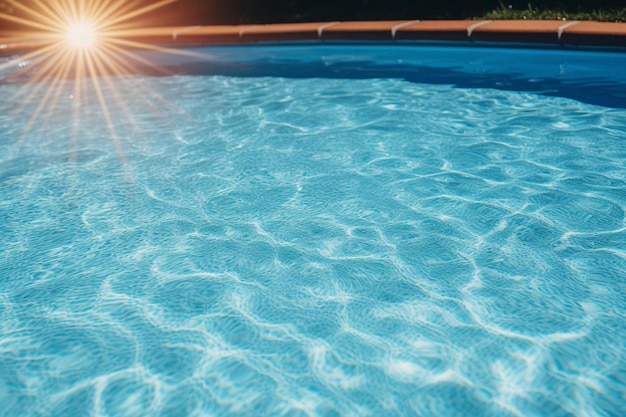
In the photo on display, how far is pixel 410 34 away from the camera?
774 centimetres

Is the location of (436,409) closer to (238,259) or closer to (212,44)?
(238,259)

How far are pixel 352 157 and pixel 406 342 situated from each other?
2388 millimetres

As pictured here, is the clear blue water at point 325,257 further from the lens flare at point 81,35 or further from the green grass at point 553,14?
the lens flare at point 81,35

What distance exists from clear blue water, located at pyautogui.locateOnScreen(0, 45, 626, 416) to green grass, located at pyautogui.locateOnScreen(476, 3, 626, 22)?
1.32m

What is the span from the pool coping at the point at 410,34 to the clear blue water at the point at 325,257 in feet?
1.85

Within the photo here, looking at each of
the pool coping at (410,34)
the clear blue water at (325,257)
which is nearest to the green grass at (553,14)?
the pool coping at (410,34)

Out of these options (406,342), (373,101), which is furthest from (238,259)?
(373,101)

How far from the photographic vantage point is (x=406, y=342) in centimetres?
276

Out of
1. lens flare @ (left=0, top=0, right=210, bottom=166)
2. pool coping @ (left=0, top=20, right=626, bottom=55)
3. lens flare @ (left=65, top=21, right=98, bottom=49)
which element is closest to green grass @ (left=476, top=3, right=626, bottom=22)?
pool coping @ (left=0, top=20, right=626, bottom=55)

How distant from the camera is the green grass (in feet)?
24.1

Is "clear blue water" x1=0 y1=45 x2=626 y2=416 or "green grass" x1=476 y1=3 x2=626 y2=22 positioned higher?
"green grass" x1=476 y1=3 x2=626 y2=22

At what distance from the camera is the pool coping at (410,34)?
674cm

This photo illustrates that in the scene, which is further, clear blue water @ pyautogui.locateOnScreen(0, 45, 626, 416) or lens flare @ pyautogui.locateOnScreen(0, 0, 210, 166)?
lens flare @ pyautogui.locateOnScreen(0, 0, 210, 166)

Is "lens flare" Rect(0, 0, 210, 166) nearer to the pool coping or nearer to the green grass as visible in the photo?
the pool coping
